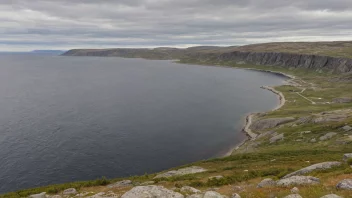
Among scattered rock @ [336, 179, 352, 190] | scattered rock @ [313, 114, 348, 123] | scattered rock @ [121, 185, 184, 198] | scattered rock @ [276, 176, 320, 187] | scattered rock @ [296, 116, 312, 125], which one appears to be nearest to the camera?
scattered rock @ [336, 179, 352, 190]

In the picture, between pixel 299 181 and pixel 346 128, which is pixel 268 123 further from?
pixel 299 181

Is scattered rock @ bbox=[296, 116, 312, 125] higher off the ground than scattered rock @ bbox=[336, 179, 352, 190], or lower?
lower

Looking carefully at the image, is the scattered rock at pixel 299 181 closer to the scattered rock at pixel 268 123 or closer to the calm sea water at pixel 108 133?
the calm sea water at pixel 108 133

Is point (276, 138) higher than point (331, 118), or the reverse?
point (331, 118)

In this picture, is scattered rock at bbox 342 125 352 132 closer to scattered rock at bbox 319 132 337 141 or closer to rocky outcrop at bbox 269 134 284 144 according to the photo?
scattered rock at bbox 319 132 337 141

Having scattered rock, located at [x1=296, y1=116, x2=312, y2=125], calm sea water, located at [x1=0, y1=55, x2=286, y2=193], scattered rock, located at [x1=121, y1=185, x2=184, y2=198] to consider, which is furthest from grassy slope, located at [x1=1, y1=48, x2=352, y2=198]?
calm sea water, located at [x1=0, y1=55, x2=286, y2=193]

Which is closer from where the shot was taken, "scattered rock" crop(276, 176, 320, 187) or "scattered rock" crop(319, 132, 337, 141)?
"scattered rock" crop(276, 176, 320, 187)

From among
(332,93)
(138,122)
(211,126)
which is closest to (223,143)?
(211,126)

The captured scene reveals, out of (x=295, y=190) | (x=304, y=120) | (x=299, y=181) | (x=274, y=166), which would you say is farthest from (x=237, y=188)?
(x=304, y=120)

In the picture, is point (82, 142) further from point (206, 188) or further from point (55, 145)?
point (206, 188)
